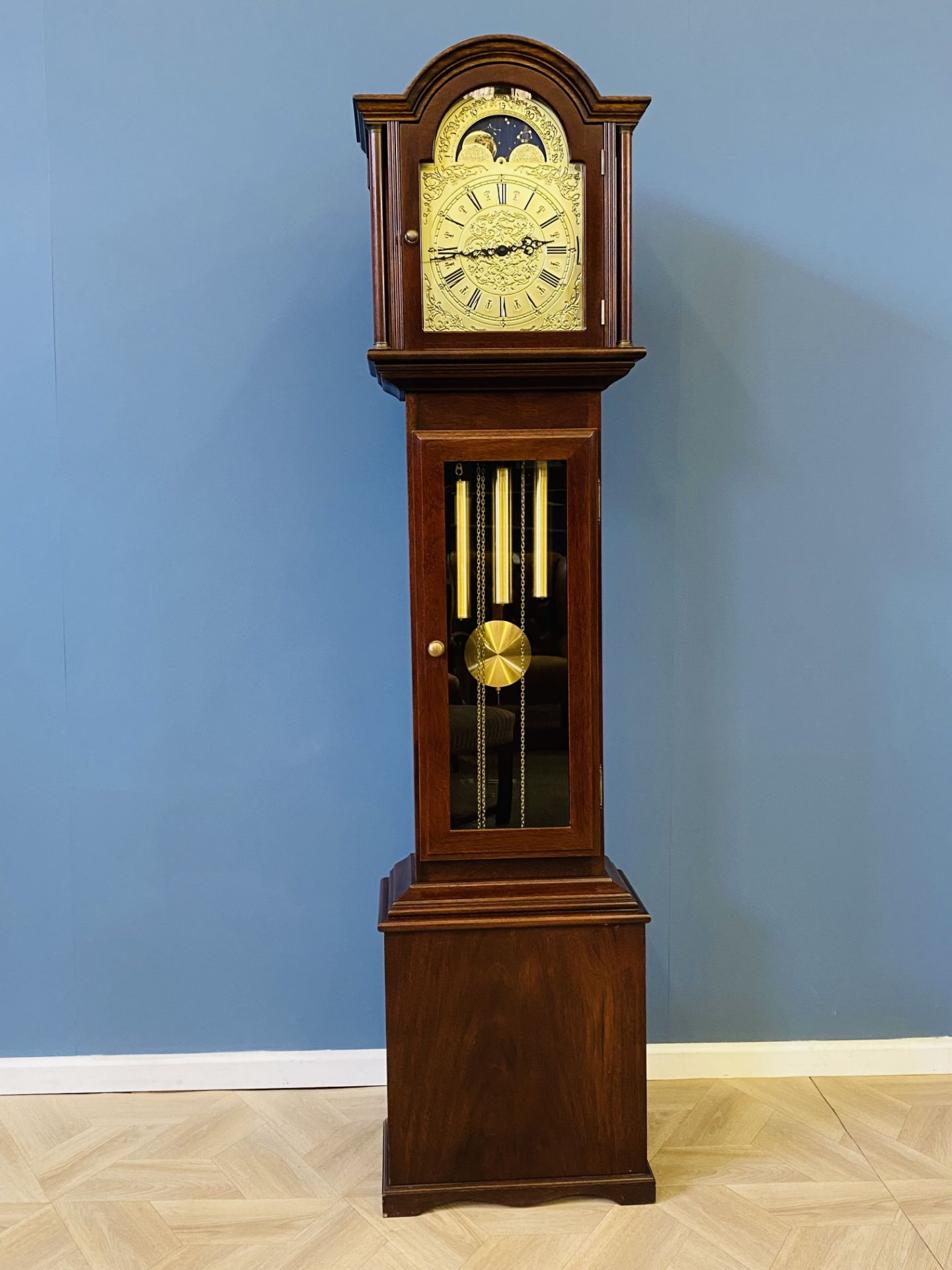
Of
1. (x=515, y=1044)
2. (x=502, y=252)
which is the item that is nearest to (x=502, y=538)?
(x=502, y=252)

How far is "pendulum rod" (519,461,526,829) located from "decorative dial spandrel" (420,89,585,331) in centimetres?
25

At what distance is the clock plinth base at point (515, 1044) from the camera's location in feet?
5.57

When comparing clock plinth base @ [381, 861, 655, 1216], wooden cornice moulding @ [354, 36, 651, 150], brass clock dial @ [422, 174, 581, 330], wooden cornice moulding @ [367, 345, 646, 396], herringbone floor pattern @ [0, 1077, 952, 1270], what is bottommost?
herringbone floor pattern @ [0, 1077, 952, 1270]

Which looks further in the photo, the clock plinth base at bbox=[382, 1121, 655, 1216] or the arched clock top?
the clock plinth base at bbox=[382, 1121, 655, 1216]

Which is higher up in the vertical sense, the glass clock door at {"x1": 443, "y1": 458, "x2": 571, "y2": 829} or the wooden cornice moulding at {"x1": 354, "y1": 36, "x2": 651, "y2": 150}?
the wooden cornice moulding at {"x1": 354, "y1": 36, "x2": 651, "y2": 150}

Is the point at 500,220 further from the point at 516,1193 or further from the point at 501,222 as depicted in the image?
the point at 516,1193

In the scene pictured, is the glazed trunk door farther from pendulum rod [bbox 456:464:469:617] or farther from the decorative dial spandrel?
the decorative dial spandrel

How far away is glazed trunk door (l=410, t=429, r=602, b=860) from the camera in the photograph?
5.48 feet

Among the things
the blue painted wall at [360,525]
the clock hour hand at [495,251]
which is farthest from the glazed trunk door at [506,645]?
the blue painted wall at [360,525]

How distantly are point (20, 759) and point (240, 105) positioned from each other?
1.30 metres

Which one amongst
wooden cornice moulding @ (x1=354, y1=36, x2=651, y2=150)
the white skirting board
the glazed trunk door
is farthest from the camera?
the white skirting board

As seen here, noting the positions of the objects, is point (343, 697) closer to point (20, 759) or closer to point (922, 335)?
point (20, 759)

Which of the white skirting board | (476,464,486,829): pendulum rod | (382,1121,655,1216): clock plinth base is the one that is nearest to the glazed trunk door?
(476,464,486,829): pendulum rod

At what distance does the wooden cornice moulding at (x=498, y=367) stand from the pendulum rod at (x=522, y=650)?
0.14 meters
